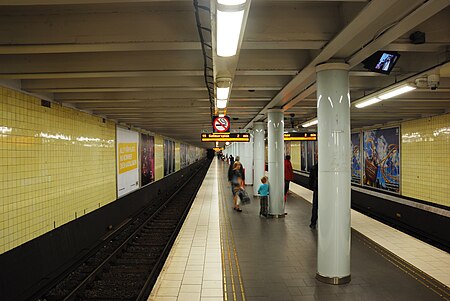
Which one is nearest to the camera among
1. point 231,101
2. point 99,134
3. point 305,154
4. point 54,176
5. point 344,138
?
point 344,138

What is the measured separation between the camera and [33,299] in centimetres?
557

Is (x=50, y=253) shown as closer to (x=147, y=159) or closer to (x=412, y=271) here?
(x=412, y=271)

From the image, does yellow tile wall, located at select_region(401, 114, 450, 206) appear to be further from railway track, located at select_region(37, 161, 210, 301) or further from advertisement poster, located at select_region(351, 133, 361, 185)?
railway track, located at select_region(37, 161, 210, 301)

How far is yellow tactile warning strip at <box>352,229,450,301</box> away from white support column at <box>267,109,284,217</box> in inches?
117

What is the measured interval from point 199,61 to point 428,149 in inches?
335

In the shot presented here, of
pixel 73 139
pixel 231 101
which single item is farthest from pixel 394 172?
pixel 73 139

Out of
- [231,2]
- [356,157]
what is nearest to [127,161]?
[356,157]

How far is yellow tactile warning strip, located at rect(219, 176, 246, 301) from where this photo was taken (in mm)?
4516

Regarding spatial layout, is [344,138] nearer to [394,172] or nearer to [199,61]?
[199,61]

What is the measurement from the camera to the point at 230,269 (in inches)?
217

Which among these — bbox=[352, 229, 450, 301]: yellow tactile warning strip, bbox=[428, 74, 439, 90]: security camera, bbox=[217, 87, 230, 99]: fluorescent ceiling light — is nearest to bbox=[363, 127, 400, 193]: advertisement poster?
bbox=[352, 229, 450, 301]: yellow tactile warning strip

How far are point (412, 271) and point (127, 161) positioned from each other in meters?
10.5

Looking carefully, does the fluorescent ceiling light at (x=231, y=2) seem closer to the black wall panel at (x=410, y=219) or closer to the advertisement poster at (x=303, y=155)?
the black wall panel at (x=410, y=219)

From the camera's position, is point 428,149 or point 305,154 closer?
point 428,149
